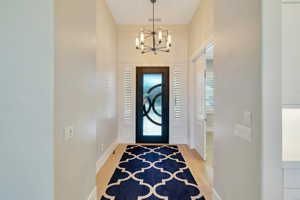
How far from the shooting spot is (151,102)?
5.20 metres

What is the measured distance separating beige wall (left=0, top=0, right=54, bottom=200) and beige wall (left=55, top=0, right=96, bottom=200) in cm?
7

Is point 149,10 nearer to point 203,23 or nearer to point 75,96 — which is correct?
point 203,23

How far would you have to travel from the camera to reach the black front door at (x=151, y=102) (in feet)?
17.1

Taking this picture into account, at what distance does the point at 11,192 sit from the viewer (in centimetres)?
145

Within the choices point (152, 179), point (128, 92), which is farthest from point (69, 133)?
point (128, 92)

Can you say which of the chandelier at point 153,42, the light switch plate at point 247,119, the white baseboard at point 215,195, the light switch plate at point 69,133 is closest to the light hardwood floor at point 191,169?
the white baseboard at point 215,195

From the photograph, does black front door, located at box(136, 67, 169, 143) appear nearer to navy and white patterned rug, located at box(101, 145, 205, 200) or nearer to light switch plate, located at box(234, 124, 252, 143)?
navy and white patterned rug, located at box(101, 145, 205, 200)

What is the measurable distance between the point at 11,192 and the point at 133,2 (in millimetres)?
3873

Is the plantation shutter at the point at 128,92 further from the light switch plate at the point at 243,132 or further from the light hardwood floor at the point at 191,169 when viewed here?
the light switch plate at the point at 243,132

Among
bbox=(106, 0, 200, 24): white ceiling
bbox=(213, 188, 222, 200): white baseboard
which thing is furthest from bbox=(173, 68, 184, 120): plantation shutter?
bbox=(213, 188, 222, 200): white baseboard

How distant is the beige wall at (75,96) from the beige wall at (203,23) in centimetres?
203

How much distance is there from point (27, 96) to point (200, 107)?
3524 millimetres

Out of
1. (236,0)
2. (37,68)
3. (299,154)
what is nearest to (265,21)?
(236,0)

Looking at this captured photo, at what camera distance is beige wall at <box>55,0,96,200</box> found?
1488 mm
